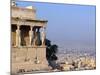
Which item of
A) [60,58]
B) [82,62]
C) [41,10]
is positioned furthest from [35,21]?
[82,62]

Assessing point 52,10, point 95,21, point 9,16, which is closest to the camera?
point 9,16

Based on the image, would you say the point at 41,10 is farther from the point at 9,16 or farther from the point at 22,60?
the point at 22,60

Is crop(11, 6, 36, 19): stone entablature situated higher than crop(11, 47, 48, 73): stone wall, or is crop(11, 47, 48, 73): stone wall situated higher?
crop(11, 6, 36, 19): stone entablature

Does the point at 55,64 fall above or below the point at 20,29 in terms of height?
below

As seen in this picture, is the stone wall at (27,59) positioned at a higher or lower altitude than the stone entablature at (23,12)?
lower

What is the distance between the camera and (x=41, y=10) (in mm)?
3684

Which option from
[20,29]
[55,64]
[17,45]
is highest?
[20,29]

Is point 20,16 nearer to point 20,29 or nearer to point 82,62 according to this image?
point 20,29

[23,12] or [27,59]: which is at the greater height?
[23,12]

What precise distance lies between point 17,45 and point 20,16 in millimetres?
418

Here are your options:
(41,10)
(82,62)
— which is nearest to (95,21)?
(82,62)

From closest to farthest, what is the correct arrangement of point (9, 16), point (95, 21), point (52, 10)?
point (9, 16), point (52, 10), point (95, 21)
